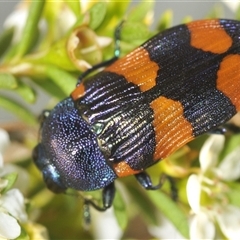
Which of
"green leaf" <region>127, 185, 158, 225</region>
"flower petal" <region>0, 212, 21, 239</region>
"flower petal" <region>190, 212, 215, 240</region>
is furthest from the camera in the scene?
"green leaf" <region>127, 185, 158, 225</region>

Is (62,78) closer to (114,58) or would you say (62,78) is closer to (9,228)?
(114,58)

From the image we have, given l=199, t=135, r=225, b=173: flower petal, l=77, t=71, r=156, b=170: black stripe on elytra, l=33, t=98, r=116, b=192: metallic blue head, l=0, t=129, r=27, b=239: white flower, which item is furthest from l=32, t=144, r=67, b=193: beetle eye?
l=199, t=135, r=225, b=173: flower petal

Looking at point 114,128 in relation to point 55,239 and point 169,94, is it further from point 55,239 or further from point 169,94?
point 55,239

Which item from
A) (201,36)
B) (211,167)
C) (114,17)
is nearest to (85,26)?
(114,17)

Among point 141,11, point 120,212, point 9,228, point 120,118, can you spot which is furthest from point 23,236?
point 141,11

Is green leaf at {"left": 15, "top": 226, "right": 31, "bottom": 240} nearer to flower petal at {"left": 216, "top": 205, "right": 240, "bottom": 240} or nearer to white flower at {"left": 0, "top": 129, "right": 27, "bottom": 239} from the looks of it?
white flower at {"left": 0, "top": 129, "right": 27, "bottom": 239}

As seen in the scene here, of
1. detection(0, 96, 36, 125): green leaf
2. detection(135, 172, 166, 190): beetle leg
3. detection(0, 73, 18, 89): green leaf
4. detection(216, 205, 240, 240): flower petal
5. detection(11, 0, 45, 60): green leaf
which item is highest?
detection(11, 0, 45, 60): green leaf
